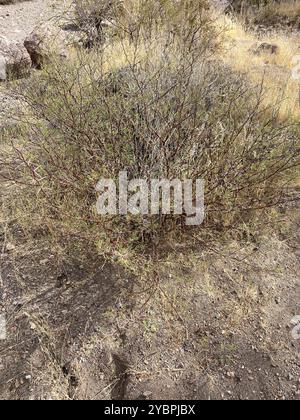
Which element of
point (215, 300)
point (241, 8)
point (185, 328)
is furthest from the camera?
point (241, 8)

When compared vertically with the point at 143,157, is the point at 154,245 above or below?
below

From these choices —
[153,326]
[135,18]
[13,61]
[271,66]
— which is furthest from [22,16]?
[153,326]

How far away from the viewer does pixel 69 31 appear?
16.4ft

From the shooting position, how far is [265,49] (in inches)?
233

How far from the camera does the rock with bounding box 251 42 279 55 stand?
580 cm

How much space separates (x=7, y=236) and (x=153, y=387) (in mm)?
1370

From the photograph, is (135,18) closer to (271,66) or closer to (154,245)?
(271,66)

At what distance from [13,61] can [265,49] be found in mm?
3874

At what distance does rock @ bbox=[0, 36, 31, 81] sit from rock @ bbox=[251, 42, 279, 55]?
3418 mm

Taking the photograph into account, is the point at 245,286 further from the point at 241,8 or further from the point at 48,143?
the point at 241,8

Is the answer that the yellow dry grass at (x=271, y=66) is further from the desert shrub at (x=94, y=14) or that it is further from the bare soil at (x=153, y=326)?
the bare soil at (x=153, y=326)

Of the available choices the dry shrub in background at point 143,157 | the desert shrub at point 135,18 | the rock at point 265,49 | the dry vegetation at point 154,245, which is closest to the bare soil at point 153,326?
the dry vegetation at point 154,245

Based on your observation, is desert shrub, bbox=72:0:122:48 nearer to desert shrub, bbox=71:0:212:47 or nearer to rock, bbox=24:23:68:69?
desert shrub, bbox=71:0:212:47

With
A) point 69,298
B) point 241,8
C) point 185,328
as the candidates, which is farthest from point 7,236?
point 241,8
